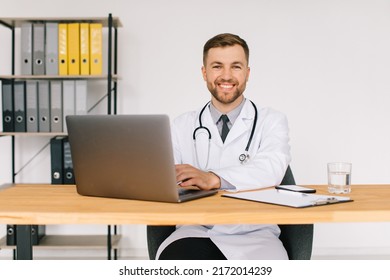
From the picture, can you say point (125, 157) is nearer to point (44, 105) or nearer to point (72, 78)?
point (44, 105)

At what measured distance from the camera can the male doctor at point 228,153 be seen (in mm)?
1435

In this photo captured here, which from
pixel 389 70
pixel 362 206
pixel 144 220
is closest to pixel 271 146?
pixel 362 206

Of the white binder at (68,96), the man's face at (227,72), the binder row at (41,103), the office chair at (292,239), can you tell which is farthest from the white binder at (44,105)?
the office chair at (292,239)

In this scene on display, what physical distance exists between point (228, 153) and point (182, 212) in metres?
0.67

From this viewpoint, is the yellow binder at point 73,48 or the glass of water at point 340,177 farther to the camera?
the yellow binder at point 73,48

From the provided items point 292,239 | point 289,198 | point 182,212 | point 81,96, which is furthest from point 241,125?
point 81,96

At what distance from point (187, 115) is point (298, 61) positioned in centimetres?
155

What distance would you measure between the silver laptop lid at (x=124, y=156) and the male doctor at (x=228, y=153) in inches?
7.3

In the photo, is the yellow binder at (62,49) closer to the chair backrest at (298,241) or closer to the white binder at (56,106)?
the white binder at (56,106)

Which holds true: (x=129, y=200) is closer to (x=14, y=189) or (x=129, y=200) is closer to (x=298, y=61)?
(x=14, y=189)

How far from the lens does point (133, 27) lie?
10.5 feet

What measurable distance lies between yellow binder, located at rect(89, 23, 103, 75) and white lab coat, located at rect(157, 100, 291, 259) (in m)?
1.10

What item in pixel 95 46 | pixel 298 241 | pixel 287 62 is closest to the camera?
pixel 298 241

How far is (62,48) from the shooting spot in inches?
112
